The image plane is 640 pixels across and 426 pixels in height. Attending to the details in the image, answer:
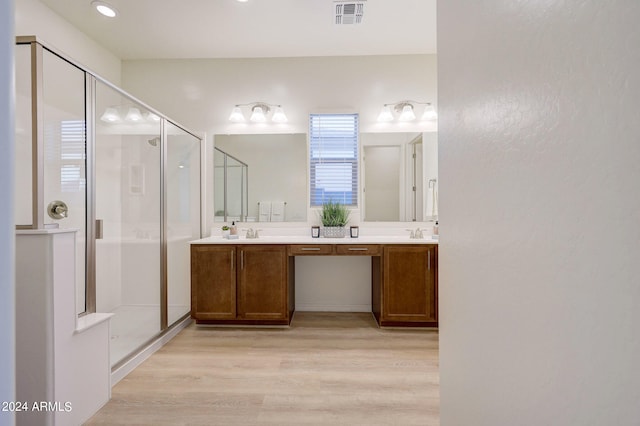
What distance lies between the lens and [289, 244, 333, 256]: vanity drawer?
9.39ft

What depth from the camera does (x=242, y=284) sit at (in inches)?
111

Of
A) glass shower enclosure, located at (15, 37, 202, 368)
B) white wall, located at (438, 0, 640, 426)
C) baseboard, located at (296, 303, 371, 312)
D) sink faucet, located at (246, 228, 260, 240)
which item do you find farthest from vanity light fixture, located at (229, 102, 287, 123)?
white wall, located at (438, 0, 640, 426)

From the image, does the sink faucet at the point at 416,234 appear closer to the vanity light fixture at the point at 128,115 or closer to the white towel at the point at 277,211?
the white towel at the point at 277,211

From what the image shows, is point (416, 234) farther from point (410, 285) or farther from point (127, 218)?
point (127, 218)

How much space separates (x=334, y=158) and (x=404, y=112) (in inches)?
33.7

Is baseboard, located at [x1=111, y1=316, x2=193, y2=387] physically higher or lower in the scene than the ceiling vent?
lower

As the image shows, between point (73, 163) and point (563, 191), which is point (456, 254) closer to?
point (563, 191)

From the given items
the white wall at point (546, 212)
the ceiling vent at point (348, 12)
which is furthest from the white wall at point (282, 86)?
the white wall at point (546, 212)

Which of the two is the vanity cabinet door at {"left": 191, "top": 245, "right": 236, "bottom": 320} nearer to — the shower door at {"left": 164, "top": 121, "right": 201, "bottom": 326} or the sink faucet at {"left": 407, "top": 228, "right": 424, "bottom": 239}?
the shower door at {"left": 164, "top": 121, "right": 201, "bottom": 326}

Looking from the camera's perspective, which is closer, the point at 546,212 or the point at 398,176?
the point at 546,212

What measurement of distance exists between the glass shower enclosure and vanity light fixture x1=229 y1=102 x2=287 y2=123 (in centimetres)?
47

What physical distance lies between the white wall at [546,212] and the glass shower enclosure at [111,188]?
173 centimetres

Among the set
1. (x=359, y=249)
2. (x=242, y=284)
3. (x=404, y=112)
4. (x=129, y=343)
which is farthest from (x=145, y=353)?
(x=404, y=112)

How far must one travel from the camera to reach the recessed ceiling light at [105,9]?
2.57 metres
